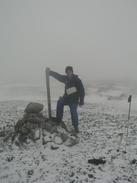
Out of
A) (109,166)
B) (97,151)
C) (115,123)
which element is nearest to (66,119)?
(115,123)

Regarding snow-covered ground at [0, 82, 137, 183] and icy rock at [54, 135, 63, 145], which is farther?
icy rock at [54, 135, 63, 145]

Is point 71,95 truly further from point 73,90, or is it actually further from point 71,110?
point 71,110

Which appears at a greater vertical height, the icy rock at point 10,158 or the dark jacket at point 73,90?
the dark jacket at point 73,90

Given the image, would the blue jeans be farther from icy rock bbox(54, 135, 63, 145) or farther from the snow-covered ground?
icy rock bbox(54, 135, 63, 145)

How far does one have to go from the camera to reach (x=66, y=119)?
1419cm

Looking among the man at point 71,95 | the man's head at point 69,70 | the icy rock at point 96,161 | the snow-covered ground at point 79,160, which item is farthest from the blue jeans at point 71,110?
the icy rock at point 96,161

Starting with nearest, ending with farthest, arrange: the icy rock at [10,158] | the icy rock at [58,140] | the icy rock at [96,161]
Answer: the icy rock at [96,161], the icy rock at [10,158], the icy rock at [58,140]

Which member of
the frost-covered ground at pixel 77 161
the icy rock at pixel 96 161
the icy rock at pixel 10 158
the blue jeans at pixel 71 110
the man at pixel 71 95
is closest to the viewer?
the frost-covered ground at pixel 77 161

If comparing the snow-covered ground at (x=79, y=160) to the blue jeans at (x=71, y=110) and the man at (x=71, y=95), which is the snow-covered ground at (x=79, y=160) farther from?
the man at (x=71, y=95)

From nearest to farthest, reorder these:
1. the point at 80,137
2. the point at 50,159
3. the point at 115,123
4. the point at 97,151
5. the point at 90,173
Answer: the point at 90,173 → the point at 50,159 → the point at 97,151 → the point at 80,137 → the point at 115,123

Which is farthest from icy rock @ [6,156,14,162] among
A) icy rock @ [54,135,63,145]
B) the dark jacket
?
the dark jacket

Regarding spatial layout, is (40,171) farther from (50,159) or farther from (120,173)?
(120,173)

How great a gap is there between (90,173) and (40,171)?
5.23ft

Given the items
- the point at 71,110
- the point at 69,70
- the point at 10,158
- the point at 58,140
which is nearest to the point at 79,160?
the point at 58,140
